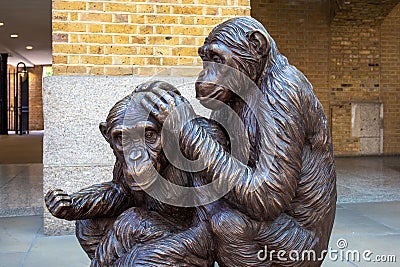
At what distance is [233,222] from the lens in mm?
1362

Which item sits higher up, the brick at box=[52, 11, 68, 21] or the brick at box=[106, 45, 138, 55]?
the brick at box=[52, 11, 68, 21]

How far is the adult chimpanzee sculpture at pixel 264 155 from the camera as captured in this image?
4.46 feet

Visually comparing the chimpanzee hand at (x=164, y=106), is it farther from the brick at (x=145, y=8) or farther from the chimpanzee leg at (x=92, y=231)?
the brick at (x=145, y=8)

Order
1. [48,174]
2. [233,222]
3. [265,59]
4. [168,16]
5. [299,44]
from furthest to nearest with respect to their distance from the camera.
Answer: [299,44] < [168,16] < [48,174] < [265,59] < [233,222]

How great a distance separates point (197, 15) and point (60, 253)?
2200 mm

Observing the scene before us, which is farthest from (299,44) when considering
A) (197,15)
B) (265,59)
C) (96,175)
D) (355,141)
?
(265,59)

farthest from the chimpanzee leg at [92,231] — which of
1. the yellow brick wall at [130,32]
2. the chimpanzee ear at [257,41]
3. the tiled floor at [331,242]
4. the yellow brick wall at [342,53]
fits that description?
the yellow brick wall at [342,53]

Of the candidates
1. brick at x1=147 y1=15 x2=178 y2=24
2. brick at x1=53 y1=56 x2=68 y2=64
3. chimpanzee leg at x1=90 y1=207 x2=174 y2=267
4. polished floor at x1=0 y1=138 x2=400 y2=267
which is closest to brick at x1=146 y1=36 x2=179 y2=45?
brick at x1=147 y1=15 x2=178 y2=24

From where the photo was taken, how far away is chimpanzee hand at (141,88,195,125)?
1.38m

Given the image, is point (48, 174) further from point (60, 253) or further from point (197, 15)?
point (197, 15)

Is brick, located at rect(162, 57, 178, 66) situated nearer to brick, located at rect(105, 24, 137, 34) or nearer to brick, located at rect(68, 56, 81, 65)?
brick, located at rect(105, 24, 137, 34)

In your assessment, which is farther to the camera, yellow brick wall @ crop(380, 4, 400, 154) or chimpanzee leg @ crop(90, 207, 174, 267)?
yellow brick wall @ crop(380, 4, 400, 154)

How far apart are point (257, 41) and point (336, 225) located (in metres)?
3.11

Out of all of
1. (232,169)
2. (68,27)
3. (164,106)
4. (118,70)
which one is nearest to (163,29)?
(118,70)
